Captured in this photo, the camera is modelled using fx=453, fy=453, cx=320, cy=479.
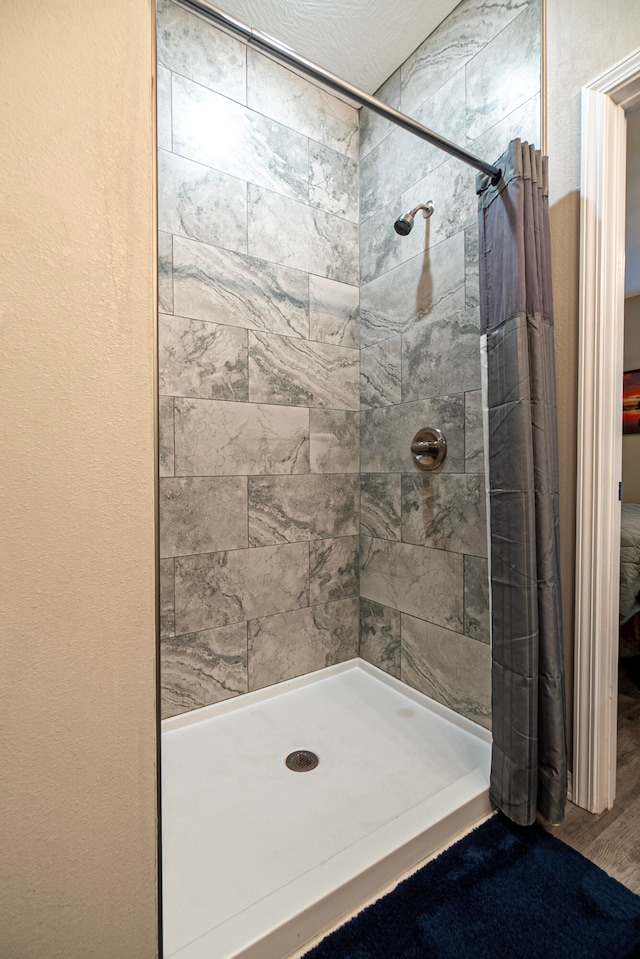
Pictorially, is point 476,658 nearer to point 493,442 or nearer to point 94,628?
point 493,442

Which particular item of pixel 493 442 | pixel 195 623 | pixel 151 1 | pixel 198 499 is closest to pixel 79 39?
pixel 151 1

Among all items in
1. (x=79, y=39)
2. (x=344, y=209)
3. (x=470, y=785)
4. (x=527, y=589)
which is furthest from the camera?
(x=344, y=209)

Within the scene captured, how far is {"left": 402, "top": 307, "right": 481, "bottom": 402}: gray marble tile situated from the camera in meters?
1.77

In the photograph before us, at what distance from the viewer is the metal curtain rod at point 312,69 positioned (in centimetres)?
100

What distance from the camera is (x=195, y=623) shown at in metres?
1.88

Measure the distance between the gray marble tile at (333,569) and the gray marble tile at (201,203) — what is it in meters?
1.40

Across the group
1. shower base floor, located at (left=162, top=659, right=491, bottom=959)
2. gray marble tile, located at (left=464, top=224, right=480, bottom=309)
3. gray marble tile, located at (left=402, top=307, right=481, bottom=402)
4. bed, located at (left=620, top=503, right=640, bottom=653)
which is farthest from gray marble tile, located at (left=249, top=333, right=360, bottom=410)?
bed, located at (left=620, top=503, right=640, bottom=653)

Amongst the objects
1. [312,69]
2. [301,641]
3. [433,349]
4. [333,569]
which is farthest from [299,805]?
[312,69]

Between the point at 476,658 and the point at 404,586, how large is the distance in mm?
440

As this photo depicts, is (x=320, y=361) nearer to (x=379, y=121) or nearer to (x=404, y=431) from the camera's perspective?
(x=404, y=431)

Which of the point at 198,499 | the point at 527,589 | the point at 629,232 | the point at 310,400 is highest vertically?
the point at 629,232

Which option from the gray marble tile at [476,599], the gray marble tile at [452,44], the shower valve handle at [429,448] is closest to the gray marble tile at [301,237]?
the gray marble tile at [452,44]

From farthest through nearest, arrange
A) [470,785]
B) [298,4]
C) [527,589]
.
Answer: [298,4] < [470,785] < [527,589]

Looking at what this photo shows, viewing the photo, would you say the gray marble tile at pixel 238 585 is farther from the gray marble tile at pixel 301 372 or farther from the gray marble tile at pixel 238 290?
the gray marble tile at pixel 238 290
